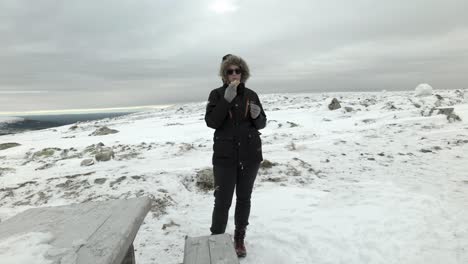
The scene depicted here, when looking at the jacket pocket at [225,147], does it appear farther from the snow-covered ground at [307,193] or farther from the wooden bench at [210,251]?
the snow-covered ground at [307,193]

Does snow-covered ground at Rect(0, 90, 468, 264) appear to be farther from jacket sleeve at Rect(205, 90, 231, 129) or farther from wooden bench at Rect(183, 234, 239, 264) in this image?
jacket sleeve at Rect(205, 90, 231, 129)

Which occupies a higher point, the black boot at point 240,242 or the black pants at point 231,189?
the black pants at point 231,189

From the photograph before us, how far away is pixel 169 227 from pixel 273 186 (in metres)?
2.85

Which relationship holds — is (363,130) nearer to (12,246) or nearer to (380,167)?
(380,167)

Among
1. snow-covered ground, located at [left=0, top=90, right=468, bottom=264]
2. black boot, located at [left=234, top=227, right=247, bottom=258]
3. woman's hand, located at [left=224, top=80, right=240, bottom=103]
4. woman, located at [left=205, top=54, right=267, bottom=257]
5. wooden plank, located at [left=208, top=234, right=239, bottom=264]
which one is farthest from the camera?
snow-covered ground, located at [left=0, top=90, right=468, bottom=264]

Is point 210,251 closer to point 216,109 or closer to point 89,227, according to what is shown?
point 89,227

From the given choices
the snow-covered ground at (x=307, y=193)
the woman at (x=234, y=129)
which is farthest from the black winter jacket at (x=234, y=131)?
the snow-covered ground at (x=307, y=193)

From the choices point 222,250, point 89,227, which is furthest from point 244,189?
point 89,227

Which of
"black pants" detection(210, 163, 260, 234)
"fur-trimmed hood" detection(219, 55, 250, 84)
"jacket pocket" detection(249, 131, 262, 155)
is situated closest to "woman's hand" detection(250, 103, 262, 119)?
"jacket pocket" detection(249, 131, 262, 155)

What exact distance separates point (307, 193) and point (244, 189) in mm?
3191

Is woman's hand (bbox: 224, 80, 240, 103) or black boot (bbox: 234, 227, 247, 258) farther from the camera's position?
black boot (bbox: 234, 227, 247, 258)

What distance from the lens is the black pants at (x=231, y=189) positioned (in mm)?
4375

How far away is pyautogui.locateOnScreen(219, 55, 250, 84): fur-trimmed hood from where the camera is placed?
432 cm

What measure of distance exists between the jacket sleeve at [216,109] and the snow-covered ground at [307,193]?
193 centimetres
